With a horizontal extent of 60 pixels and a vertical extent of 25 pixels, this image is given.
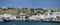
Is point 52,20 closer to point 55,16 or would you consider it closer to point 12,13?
point 55,16

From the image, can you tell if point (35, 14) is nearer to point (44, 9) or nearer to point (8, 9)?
point (44, 9)

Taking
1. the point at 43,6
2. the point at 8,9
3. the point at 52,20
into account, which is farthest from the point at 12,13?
the point at 52,20

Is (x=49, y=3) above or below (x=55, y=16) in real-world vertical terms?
above

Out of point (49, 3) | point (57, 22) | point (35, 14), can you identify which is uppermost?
point (49, 3)

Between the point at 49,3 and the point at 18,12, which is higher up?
the point at 49,3

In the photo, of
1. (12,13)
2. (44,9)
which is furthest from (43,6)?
Answer: (12,13)

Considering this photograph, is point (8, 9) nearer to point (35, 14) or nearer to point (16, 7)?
point (16, 7)

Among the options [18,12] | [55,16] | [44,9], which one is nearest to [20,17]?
[18,12]
